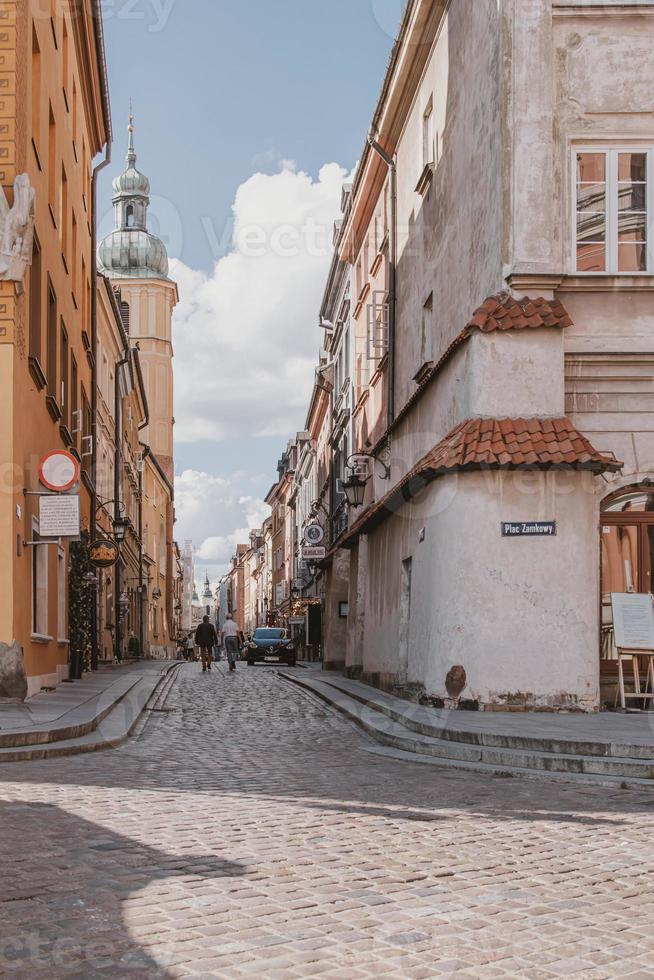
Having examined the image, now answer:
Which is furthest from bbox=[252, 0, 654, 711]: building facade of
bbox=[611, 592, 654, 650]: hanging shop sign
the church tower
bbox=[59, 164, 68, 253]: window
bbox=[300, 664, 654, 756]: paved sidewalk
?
the church tower

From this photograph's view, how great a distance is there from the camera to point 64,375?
83.8ft

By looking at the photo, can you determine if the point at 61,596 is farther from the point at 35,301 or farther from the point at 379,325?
the point at 379,325

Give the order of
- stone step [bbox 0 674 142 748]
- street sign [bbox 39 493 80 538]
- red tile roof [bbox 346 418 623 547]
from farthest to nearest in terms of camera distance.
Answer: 1. street sign [bbox 39 493 80 538]
2. red tile roof [bbox 346 418 623 547]
3. stone step [bbox 0 674 142 748]

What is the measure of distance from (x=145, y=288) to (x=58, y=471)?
249 ft

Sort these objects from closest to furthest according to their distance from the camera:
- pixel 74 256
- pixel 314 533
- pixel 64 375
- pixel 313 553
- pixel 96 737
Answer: pixel 96 737 → pixel 64 375 → pixel 74 256 → pixel 313 553 → pixel 314 533

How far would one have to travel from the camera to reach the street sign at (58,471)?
1814cm

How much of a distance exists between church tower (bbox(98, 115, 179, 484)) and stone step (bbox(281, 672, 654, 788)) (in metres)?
76.5

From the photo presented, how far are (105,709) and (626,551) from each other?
7225 mm

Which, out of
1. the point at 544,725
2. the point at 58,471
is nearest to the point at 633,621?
the point at 544,725

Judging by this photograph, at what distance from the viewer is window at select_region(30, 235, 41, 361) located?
20016 mm

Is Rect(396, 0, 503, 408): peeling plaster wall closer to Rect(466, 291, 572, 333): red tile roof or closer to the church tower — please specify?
Rect(466, 291, 572, 333): red tile roof

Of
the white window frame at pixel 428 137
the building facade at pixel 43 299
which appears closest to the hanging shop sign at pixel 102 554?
the building facade at pixel 43 299

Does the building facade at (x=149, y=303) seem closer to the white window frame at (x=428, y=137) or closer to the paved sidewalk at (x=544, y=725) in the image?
the white window frame at (x=428, y=137)

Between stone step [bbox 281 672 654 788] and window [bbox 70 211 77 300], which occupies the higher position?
window [bbox 70 211 77 300]
